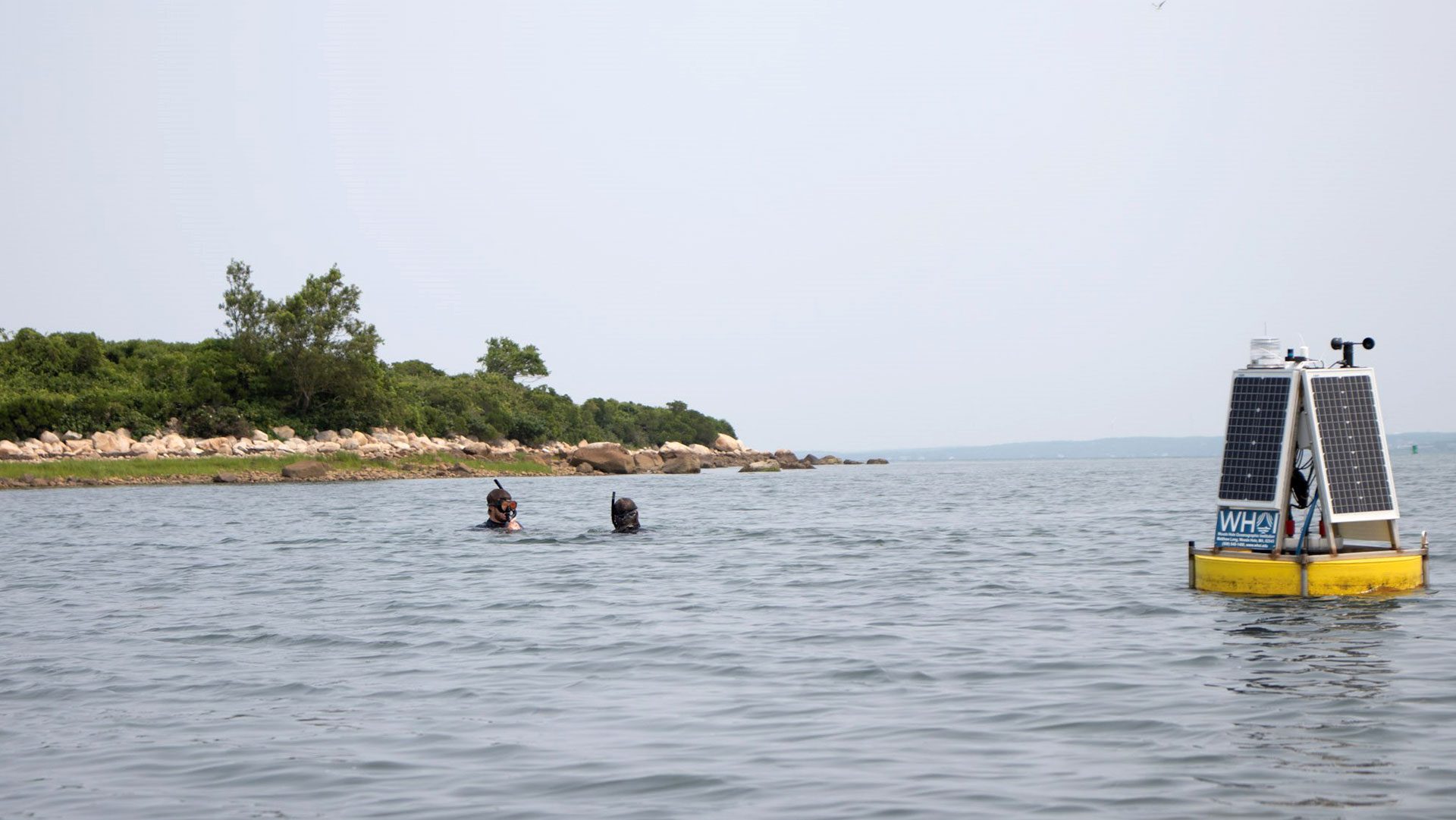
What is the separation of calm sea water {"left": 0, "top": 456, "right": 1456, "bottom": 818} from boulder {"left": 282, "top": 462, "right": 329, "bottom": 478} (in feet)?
117

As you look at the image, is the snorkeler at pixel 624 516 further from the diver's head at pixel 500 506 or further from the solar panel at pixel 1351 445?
the solar panel at pixel 1351 445

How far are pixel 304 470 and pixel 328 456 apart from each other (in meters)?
7.13

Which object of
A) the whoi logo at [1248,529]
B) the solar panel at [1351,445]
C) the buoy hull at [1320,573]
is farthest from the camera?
the whoi logo at [1248,529]

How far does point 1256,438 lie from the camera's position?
14.8m

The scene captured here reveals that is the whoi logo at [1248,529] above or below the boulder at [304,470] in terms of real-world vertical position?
below

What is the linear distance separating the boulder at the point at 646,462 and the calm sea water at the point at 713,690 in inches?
2420

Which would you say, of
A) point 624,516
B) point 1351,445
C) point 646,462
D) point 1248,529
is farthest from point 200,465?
point 1351,445

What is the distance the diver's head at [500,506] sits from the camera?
25.9 m

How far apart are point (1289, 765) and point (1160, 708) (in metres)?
1.72

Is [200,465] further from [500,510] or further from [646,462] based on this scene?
[500,510]

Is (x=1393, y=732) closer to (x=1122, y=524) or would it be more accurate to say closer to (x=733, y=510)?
(x=1122, y=524)

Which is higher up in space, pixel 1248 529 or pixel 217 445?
pixel 217 445

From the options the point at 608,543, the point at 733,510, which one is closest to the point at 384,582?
the point at 608,543

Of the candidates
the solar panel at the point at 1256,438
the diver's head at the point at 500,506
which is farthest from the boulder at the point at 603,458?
the solar panel at the point at 1256,438
